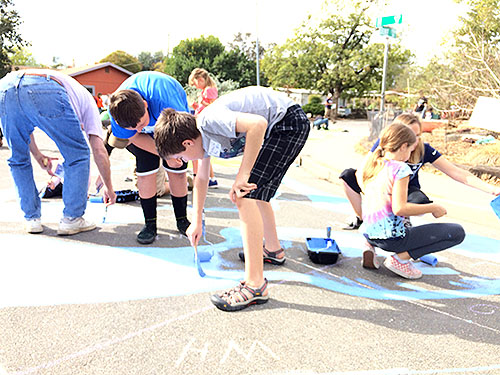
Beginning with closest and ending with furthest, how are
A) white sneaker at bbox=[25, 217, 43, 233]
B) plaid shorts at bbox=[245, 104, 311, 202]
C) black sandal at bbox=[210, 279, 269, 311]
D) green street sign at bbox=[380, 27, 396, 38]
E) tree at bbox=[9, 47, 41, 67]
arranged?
black sandal at bbox=[210, 279, 269, 311]
plaid shorts at bbox=[245, 104, 311, 202]
white sneaker at bbox=[25, 217, 43, 233]
green street sign at bbox=[380, 27, 396, 38]
tree at bbox=[9, 47, 41, 67]

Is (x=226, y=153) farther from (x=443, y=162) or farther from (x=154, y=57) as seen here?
(x=154, y=57)

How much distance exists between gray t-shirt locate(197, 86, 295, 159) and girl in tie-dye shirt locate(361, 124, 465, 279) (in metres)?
0.87

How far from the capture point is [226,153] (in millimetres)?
2447

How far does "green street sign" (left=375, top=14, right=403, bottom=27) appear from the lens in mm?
Result: 8484

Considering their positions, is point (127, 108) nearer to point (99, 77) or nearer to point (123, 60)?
point (99, 77)

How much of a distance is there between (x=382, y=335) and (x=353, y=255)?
128cm

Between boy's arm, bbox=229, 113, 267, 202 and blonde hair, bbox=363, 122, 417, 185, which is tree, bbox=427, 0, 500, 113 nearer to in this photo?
blonde hair, bbox=363, 122, 417, 185

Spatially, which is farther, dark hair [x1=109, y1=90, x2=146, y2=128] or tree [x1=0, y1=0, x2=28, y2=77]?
tree [x1=0, y1=0, x2=28, y2=77]

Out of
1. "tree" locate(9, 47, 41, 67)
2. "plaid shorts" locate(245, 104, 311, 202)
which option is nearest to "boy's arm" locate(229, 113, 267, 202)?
"plaid shorts" locate(245, 104, 311, 202)

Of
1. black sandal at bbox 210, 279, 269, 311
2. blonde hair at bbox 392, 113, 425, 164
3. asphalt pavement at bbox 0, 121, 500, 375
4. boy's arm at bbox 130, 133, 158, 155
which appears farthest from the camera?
blonde hair at bbox 392, 113, 425, 164

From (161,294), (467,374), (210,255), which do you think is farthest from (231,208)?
(467,374)

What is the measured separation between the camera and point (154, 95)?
327cm

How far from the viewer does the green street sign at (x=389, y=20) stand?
848 centimetres

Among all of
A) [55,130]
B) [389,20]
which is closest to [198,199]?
[55,130]
